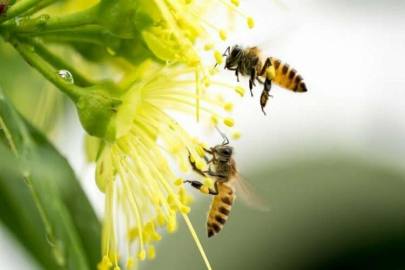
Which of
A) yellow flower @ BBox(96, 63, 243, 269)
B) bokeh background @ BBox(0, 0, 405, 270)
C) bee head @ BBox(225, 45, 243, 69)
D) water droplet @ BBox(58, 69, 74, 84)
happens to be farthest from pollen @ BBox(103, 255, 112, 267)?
bokeh background @ BBox(0, 0, 405, 270)

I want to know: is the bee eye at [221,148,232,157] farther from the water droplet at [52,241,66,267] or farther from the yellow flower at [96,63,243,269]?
the water droplet at [52,241,66,267]

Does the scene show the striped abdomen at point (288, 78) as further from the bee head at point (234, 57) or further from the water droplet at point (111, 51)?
the water droplet at point (111, 51)

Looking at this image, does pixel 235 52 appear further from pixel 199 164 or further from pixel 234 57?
pixel 199 164

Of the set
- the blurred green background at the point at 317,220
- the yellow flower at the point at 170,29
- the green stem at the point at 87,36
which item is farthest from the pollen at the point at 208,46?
the blurred green background at the point at 317,220

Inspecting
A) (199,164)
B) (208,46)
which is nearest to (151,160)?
(199,164)

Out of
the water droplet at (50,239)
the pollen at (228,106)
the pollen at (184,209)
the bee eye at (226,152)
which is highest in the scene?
the pollen at (228,106)
